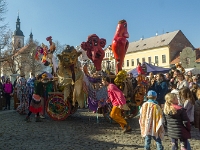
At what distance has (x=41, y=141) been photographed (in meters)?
5.60

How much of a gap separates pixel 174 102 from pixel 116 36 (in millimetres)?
4492

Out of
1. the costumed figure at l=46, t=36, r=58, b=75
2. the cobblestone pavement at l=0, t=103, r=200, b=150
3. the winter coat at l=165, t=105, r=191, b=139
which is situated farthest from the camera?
the costumed figure at l=46, t=36, r=58, b=75

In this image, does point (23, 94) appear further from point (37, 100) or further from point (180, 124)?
point (180, 124)

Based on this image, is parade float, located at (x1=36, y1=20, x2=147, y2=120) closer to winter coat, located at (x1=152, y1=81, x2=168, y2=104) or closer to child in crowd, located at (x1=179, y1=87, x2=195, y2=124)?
winter coat, located at (x1=152, y1=81, x2=168, y2=104)

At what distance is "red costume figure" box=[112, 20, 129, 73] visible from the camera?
26.9 feet

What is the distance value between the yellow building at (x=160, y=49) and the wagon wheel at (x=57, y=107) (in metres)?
38.4

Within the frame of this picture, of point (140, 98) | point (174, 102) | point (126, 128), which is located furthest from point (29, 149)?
point (140, 98)

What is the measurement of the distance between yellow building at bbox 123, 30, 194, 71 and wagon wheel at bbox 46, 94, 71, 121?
3841 centimetres

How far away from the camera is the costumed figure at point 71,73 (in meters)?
7.45

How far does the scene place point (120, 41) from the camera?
26.9 feet

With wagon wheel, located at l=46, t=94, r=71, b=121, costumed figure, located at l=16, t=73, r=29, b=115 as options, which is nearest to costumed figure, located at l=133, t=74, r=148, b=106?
wagon wheel, located at l=46, t=94, r=71, b=121

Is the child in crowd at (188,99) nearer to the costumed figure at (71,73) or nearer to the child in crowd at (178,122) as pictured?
the child in crowd at (178,122)

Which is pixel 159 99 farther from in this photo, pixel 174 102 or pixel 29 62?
pixel 29 62

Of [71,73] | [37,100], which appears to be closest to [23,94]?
[37,100]
